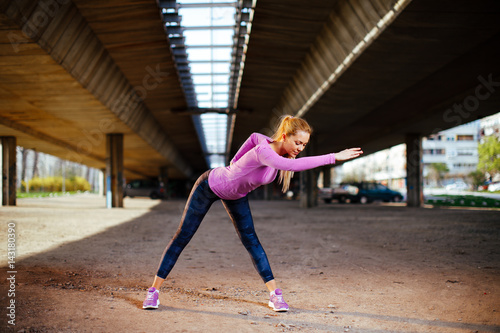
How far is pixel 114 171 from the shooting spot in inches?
1120

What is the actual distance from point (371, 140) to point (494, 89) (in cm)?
1671

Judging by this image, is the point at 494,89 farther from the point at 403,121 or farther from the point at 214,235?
the point at 214,235

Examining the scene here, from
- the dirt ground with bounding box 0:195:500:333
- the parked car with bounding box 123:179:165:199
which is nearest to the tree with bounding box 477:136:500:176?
the parked car with bounding box 123:179:165:199

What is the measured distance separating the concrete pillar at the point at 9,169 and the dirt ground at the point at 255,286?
19.3 m

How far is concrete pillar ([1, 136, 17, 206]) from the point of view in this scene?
89.1 ft

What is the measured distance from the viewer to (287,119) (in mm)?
3943

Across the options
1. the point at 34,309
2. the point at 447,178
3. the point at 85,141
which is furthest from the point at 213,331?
the point at 447,178

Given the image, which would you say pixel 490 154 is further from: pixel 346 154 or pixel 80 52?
pixel 346 154

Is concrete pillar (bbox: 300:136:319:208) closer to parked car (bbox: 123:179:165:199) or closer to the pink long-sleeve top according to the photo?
parked car (bbox: 123:179:165:199)

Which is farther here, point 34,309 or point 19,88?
point 19,88

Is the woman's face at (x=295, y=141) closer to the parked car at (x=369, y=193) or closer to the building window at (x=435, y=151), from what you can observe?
the parked car at (x=369, y=193)

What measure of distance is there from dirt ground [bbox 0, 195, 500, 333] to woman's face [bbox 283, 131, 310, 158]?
146cm

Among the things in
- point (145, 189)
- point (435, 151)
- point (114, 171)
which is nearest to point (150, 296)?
point (114, 171)

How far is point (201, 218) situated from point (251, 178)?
2.30ft
